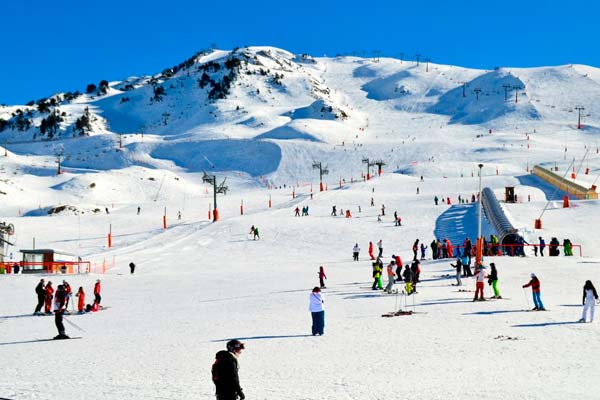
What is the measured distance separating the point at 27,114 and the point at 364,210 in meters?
146

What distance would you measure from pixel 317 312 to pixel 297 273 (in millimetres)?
14544

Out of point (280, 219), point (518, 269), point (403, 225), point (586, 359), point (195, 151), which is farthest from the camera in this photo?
point (195, 151)

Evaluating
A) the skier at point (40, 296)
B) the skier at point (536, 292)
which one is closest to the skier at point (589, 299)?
the skier at point (536, 292)

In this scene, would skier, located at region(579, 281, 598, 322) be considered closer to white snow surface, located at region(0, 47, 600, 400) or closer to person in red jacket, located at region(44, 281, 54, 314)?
white snow surface, located at region(0, 47, 600, 400)

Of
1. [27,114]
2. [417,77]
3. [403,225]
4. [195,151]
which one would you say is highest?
[417,77]

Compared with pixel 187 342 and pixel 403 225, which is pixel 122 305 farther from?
pixel 403 225

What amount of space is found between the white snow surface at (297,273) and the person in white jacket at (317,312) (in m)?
0.40

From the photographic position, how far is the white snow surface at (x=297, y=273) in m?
11.1

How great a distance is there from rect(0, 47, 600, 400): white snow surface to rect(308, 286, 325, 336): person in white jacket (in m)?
0.40

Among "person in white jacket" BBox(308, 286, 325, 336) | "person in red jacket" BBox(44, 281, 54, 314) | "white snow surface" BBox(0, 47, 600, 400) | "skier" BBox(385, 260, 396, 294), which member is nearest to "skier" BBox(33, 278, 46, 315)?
"person in red jacket" BBox(44, 281, 54, 314)

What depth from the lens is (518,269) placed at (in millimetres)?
25953

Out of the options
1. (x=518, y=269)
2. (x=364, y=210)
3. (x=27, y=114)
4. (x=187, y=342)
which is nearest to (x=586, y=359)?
(x=187, y=342)

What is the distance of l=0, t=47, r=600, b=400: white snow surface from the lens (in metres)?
11.1

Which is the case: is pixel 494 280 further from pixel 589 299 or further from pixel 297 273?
pixel 297 273
